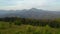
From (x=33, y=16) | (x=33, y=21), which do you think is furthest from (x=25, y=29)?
(x=33, y=16)

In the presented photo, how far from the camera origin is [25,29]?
37.1ft

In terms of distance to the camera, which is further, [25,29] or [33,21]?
[33,21]

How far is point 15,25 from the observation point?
478 inches

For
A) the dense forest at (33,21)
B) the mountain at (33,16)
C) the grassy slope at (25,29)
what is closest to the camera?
the grassy slope at (25,29)

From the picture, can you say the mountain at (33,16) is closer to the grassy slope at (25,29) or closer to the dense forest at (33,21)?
the dense forest at (33,21)

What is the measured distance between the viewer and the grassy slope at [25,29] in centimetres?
1044

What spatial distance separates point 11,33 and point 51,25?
3.51 m

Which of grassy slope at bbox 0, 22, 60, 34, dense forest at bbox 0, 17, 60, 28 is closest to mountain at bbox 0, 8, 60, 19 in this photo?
dense forest at bbox 0, 17, 60, 28

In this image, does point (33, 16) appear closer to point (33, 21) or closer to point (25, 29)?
point (33, 21)

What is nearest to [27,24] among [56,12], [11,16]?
[11,16]

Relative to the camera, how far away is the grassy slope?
34.3 ft

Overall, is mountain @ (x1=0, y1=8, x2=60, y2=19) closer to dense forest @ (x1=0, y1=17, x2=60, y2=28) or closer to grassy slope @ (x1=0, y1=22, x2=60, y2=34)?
dense forest @ (x1=0, y1=17, x2=60, y2=28)

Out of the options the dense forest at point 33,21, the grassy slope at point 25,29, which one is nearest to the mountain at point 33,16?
the dense forest at point 33,21

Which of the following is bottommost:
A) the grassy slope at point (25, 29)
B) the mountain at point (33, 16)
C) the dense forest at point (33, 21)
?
the grassy slope at point (25, 29)
